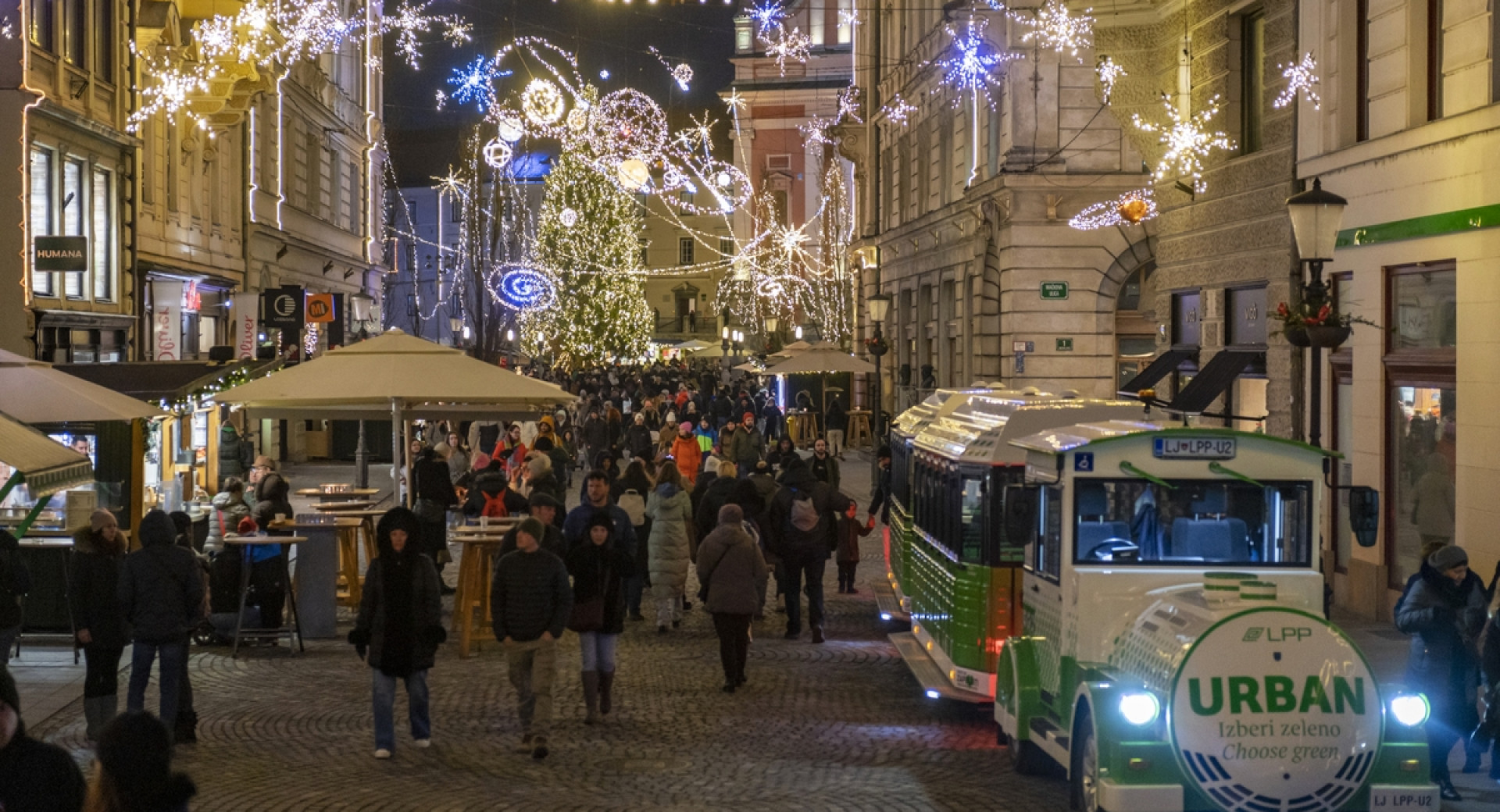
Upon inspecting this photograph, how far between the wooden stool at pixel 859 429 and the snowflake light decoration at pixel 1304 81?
92.4ft

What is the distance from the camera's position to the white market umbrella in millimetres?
13836

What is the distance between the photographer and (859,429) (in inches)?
1885

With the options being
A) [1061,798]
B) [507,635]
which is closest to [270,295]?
[507,635]

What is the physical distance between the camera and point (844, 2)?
6469cm

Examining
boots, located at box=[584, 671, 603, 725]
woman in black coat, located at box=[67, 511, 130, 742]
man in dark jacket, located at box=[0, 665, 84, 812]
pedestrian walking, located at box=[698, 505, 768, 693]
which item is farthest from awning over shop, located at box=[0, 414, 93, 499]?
man in dark jacket, located at box=[0, 665, 84, 812]

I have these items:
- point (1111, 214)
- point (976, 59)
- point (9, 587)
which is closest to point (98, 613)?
point (9, 587)

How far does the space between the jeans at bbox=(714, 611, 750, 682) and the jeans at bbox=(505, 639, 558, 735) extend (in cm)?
243

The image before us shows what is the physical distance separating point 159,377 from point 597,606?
357 inches

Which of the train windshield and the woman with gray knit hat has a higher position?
the train windshield

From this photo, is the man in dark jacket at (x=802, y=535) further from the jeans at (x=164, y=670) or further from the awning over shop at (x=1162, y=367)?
the awning over shop at (x=1162, y=367)

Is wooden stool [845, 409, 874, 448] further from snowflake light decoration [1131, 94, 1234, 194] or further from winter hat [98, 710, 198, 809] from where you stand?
winter hat [98, 710, 198, 809]

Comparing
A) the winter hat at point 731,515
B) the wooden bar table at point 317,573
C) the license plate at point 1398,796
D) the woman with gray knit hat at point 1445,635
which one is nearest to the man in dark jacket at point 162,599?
the winter hat at point 731,515

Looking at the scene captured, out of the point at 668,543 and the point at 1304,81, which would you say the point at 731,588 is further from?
the point at 1304,81

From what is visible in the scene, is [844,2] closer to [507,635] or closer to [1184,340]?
[1184,340]
